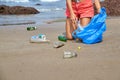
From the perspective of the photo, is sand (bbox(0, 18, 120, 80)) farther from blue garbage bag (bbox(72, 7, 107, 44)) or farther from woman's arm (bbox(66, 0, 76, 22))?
woman's arm (bbox(66, 0, 76, 22))

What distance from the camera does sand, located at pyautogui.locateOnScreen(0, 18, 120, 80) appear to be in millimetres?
3182

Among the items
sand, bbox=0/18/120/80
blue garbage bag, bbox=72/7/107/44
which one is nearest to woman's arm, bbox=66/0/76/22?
blue garbage bag, bbox=72/7/107/44

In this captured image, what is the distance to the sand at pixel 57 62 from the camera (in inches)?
125

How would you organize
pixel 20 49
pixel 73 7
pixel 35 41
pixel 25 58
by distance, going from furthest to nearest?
pixel 73 7 < pixel 35 41 < pixel 20 49 < pixel 25 58

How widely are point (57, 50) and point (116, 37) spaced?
4.56ft

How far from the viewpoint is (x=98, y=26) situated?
5297 mm

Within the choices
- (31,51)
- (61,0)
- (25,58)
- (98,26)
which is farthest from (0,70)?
(61,0)

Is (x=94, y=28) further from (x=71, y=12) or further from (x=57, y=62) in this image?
(x=57, y=62)

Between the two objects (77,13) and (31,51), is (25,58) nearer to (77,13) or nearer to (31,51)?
(31,51)

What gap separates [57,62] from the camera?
3.75m

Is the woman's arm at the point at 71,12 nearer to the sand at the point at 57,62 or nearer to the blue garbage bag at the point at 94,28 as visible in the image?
the blue garbage bag at the point at 94,28

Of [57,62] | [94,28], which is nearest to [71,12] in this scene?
[94,28]

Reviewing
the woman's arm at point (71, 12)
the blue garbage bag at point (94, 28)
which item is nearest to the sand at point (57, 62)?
the blue garbage bag at point (94, 28)

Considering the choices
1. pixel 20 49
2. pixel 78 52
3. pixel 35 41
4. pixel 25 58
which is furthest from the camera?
pixel 35 41
